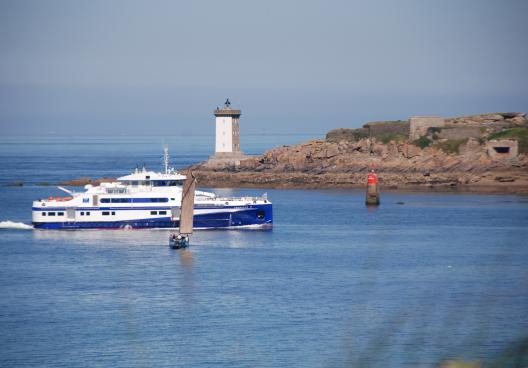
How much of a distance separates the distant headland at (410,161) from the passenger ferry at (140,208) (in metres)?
39.6

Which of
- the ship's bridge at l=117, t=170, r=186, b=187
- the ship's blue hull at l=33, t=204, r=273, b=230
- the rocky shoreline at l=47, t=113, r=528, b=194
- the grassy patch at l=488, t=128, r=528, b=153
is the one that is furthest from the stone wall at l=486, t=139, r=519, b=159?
the ship's bridge at l=117, t=170, r=186, b=187

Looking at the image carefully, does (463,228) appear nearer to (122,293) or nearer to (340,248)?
(340,248)

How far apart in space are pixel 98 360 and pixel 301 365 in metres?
5.08

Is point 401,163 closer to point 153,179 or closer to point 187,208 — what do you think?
point 153,179

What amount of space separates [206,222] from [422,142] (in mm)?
48008

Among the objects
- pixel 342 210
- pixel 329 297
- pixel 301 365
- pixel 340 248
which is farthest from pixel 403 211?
pixel 301 365

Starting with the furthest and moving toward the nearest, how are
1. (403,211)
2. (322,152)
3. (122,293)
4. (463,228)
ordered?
(322,152)
(403,211)
(463,228)
(122,293)

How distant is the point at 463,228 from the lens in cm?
5856

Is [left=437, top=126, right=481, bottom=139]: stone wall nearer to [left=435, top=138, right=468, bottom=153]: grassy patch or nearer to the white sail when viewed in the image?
[left=435, top=138, right=468, bottom=153]: grassy patch

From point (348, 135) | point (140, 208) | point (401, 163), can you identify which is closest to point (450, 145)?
point (401, 163)

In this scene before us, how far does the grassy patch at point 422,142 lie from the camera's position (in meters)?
97.1

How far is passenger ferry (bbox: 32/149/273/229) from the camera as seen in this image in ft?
175

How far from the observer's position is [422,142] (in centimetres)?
9800

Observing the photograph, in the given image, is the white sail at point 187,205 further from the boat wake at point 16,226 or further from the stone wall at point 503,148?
the stone wall at point 503,148
